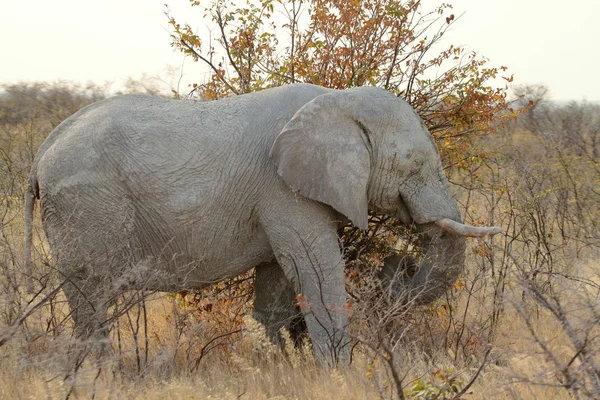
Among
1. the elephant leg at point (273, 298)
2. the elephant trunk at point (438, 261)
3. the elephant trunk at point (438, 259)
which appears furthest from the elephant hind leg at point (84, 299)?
the elephant trunk at point (438, 261)

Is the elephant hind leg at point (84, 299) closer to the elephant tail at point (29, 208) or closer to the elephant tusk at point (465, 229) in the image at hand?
the elephant tail at point (29, 208)

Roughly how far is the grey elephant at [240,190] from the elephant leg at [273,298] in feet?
1.35

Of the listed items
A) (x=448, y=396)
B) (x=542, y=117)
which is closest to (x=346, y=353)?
(x=448, y=396)

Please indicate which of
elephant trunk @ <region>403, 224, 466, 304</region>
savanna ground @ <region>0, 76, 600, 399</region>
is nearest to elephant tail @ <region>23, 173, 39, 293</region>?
savanna ground @ <region>0, 76, 600, 399</region>

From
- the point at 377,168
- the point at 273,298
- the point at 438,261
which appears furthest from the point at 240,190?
the point at 438,261

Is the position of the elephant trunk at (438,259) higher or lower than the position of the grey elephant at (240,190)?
lower

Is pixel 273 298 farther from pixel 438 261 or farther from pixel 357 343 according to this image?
pixel 438 261

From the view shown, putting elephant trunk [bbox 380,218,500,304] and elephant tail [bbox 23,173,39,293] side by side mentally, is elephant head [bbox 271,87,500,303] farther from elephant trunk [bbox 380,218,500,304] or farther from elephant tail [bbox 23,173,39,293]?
elephant tail [bbox 23,173,39,293]

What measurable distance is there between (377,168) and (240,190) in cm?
96

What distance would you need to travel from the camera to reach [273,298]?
6391 millimetres

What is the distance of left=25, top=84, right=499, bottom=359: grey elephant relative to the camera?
5.55m

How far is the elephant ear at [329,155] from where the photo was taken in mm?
5539

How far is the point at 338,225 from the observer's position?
6.03 metres

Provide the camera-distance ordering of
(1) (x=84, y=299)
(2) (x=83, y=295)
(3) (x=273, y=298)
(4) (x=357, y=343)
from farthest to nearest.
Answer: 1. (3) (x=273, y=298)
2. (4) (x=357, y=343)
3. (1) (x=84, y=299)
4. (2) (x=83, y=295)
